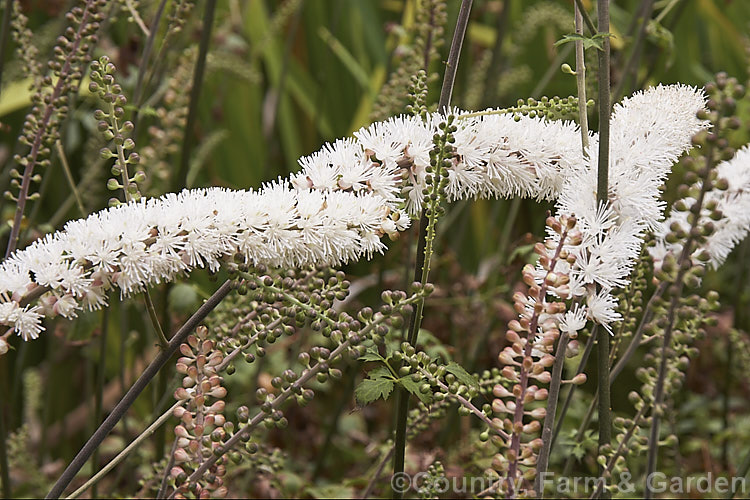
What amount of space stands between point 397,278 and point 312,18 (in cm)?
99

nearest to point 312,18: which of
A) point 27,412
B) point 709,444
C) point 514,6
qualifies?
point 514,6

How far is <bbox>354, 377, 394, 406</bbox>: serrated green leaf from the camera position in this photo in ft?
2.19

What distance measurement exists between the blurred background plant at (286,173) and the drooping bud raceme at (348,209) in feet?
0.36

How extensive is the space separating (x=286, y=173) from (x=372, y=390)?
1.62m

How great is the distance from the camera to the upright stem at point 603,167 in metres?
0.62

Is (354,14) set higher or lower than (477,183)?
higher

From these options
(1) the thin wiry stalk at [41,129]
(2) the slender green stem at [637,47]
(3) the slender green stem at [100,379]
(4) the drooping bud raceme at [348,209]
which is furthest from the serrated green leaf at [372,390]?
(2) the slender green stem at [637,47]

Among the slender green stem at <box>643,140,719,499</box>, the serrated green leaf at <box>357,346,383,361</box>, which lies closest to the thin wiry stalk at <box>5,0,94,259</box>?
the serrated green leaf at <box>357,346,383,361</box>

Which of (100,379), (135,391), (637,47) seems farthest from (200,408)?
(637,47)

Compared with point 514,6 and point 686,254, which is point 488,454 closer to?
point 686,254

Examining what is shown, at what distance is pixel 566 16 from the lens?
5.42 feet

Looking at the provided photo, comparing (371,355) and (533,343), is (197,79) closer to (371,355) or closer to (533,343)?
(371,355)

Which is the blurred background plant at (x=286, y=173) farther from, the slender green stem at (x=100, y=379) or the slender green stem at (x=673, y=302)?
the slender green stem at (x=673, y=302)

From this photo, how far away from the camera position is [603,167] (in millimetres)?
614
